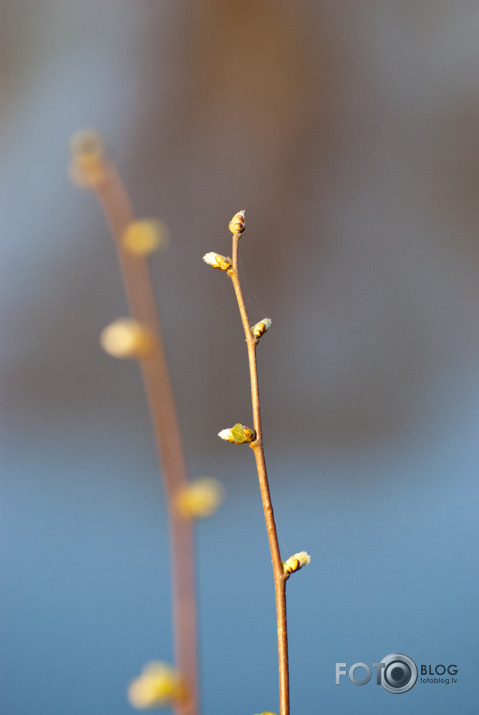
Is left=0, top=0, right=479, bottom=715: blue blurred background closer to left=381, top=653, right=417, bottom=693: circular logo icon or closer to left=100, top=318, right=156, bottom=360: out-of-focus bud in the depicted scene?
left=381, top=653, right=417, bottom=693: circular logo icon

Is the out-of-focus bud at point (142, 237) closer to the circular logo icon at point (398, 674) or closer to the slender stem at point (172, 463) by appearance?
the slender stem at point (172, 463)

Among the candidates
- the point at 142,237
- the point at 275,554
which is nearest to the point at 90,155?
the point at 142,237

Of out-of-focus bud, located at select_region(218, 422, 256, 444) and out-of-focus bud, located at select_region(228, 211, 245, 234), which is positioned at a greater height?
out-of-focus bud, located at select_region(228, 211, 245, 234)

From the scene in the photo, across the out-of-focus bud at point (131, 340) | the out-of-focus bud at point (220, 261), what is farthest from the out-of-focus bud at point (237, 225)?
the out-of-focus bud at point (131, 340)

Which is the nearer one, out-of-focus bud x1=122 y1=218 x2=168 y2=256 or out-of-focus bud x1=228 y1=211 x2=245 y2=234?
out-of-focus bud x1=122 y1=218 x2=168 y2=256

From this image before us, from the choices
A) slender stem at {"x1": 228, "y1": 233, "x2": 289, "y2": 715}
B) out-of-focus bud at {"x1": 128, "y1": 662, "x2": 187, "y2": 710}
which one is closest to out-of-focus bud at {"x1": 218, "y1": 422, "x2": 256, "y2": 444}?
slender stem at {"x1": 228, "y1": 233, "x2": 289, "y2": 715}
